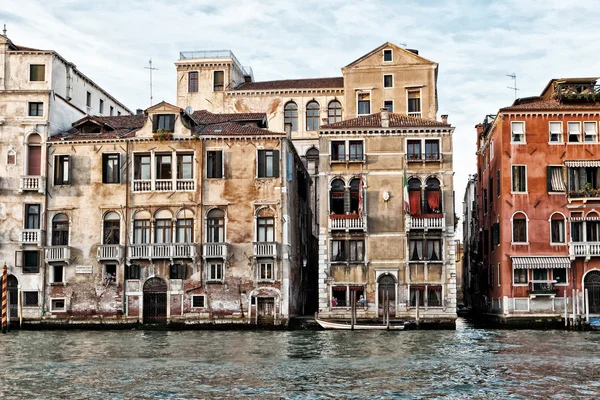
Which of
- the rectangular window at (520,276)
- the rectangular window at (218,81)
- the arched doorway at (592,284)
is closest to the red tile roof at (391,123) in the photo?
the rectangular window at (520,276)

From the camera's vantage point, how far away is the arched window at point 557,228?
41.8 meters

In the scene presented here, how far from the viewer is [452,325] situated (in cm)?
4025

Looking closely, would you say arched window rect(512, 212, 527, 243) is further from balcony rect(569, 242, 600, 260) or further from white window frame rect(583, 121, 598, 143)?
white window frame rect(583, 121, 598, 143)

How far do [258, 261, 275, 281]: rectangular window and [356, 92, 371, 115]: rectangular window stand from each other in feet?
46.6

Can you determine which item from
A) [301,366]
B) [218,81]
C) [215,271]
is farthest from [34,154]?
[301,366]

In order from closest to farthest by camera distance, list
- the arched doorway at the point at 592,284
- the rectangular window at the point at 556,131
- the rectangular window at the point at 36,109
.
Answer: the arched doorway at the point at 592,284, the rectangular window at the point at 556,131, the rectangular window at the point at 36,109

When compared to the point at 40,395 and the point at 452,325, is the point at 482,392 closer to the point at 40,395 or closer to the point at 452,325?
the point at 40,395

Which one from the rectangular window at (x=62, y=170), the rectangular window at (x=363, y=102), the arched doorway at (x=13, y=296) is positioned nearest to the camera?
the arched doorway at (x=13, y=296)

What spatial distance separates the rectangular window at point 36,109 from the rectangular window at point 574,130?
2531 cm

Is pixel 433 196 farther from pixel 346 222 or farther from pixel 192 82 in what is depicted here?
pixel 192 82

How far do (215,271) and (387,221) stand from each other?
27.4ft

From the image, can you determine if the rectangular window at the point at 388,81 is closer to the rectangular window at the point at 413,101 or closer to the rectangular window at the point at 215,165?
Result: the rectangular window at the point at 413,101

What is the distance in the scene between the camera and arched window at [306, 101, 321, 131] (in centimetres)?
5422

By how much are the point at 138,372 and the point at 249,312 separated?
1696 cm
